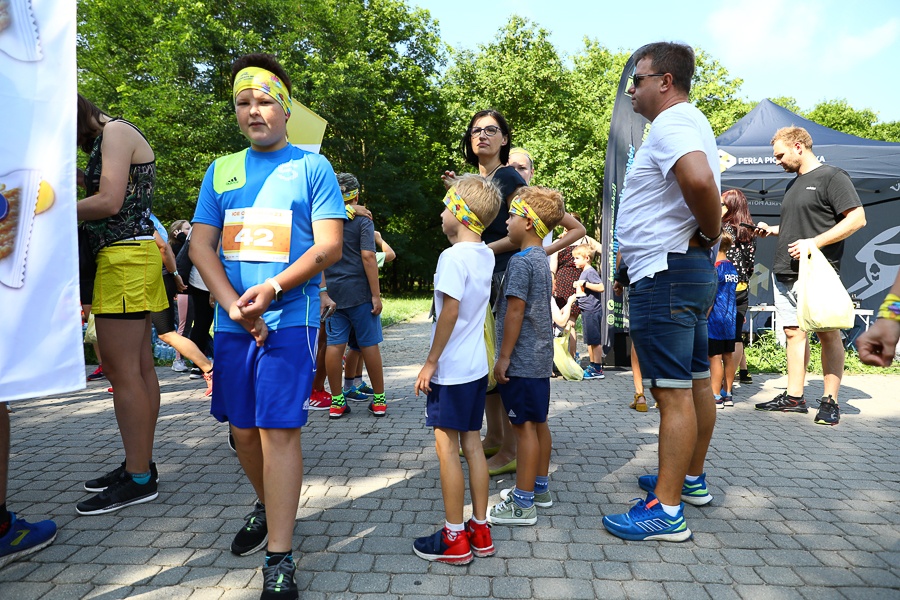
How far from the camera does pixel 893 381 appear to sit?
7344mm

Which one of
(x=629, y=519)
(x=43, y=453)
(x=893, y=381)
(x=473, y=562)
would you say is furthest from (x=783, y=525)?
(x=893, y=381)

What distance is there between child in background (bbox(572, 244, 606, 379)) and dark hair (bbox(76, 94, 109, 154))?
6006 mm

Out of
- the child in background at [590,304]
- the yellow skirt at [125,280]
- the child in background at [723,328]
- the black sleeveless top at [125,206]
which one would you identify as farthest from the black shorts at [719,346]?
the black sleeveless top at [125,206]

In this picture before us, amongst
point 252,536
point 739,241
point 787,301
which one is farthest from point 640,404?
point 252,536

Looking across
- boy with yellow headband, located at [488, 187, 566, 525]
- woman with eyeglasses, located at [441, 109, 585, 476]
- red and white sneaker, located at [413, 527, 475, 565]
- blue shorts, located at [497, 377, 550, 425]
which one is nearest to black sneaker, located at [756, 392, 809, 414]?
woman with eyeglasses, located at [441, 109, 585, 476]

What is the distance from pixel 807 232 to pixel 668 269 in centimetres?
326

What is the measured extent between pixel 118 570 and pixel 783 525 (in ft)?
10.5

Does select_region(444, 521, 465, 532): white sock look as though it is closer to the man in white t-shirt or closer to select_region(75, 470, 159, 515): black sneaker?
the man in white t-shirt

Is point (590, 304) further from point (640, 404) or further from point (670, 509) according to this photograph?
point (670, 509)

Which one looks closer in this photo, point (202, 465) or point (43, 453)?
point (202, 465)

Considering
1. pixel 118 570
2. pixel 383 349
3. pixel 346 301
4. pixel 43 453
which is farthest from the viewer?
pixel 383 349

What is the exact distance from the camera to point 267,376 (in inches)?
95.0

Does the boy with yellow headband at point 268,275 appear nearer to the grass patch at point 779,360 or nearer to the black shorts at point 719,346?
the black shorts at point 719,346

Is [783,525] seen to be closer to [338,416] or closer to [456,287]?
[456,287]
